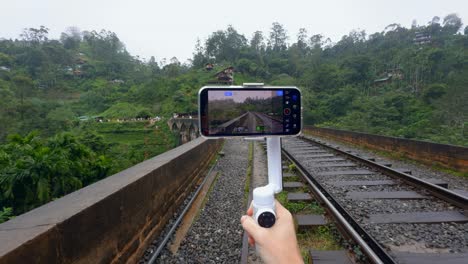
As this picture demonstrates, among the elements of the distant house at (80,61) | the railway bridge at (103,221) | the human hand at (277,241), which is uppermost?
the distant house at (80,61)

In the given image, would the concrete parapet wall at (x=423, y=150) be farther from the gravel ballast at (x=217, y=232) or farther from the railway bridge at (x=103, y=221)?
the gravel ballast at (x=217, y=232)

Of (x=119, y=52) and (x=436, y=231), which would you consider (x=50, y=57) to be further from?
(x=436, y=231)

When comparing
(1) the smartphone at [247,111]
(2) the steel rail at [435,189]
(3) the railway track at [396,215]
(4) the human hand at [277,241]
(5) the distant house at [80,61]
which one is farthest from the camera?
(5) the distant house at [80,61]

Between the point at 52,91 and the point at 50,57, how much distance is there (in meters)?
22.6

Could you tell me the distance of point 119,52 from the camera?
13862 cm

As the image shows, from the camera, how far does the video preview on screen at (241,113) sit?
52.8 inches

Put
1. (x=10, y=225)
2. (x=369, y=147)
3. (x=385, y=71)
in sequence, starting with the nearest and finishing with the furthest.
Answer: (x=10, y=225) → (x=369, y=147) → (x=385, y=71)

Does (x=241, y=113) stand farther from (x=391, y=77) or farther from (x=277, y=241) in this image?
(x=391, y=77)

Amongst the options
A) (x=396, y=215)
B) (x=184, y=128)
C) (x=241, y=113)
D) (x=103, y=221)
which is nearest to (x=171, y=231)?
(x=103, y=221)

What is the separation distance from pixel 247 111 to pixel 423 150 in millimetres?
9647

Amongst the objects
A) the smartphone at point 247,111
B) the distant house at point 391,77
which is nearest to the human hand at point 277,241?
the smartphone at point 247,111

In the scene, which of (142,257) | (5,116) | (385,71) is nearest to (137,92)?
(5,116)

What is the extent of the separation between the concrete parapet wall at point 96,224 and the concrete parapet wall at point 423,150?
7650mm

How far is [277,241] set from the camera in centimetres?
90
